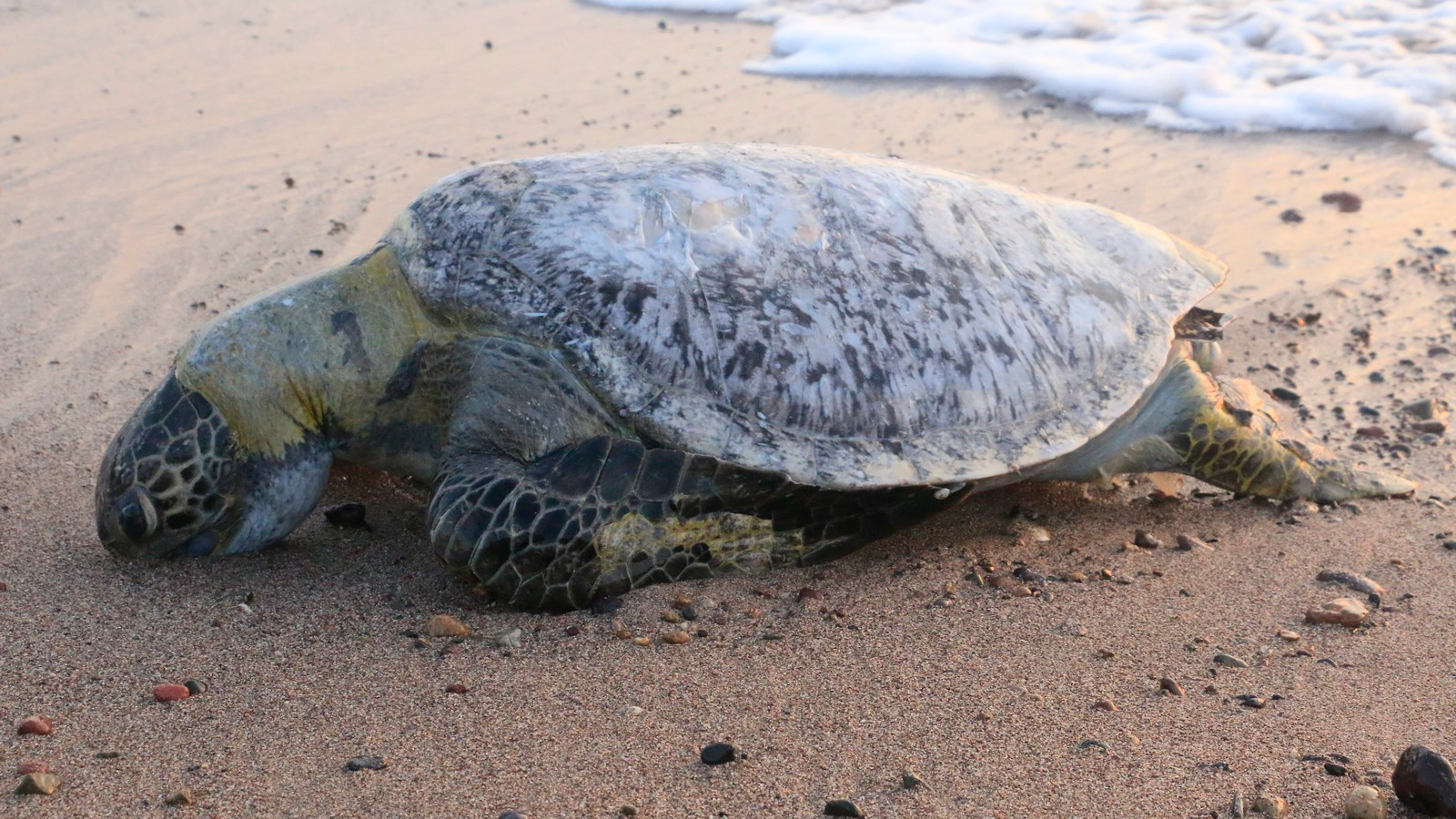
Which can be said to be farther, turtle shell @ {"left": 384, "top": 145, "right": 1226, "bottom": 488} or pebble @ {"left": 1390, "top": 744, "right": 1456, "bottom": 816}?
turtle shell @ {"left": 384, "top": 145, "right": 1226, "bottom": 488}

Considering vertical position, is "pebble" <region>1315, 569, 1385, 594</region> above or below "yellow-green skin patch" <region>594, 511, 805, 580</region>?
below

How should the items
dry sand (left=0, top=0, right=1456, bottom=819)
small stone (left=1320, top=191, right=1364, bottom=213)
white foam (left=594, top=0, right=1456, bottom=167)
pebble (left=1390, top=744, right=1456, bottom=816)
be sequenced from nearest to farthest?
pebble (left=1390, top=744, right=1456, bottom=816) → dry sand (left=0, top=0, right=1456, bottom=819) → small stone (left=1320, top=191, right=1364, bottom=213) → white foam (left=594, top=0, right=1456, bottom=167)

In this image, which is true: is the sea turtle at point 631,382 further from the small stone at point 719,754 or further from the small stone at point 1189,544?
the small stone at point 719,754

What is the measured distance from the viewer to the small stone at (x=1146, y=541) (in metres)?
3.38

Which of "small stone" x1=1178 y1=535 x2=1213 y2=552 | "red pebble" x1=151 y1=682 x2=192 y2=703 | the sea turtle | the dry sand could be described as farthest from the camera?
"small stone" x1=1178 y1=535 x2=1213 y2=552

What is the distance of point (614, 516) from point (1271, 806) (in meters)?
1.56

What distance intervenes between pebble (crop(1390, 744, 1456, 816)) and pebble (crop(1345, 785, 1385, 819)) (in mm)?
50

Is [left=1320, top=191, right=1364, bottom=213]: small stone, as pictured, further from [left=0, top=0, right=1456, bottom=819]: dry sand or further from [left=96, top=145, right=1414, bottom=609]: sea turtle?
[left=96, top=145, right=1414, bottom=609]: sea turtle

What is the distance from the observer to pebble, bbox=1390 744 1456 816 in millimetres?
2158

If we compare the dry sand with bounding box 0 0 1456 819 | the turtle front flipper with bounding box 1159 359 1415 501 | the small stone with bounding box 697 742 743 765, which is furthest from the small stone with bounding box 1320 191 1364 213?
the small stone with bounding box 697 742 743 765

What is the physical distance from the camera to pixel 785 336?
10.2ft

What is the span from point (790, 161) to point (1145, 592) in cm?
152

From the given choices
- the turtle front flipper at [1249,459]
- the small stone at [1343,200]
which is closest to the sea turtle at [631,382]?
the turtle front flipper at [1249,459]

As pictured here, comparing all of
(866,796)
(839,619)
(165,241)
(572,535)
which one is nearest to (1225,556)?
(839,619)
